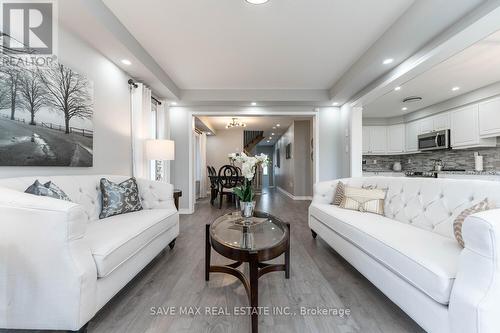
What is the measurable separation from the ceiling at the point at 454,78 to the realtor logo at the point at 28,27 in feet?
14.6

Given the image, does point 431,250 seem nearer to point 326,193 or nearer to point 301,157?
point 326,193

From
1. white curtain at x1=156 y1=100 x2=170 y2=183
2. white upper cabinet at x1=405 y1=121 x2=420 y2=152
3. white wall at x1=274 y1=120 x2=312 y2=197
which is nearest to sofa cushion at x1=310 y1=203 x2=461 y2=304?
white curtain at x1=156 y1=100 x2=170 y2=183

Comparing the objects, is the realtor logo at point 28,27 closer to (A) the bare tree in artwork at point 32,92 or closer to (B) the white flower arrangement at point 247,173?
(A) the bare tree in artwork at point 32,92

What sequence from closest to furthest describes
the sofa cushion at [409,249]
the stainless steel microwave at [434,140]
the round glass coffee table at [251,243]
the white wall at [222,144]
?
1. the sofa cushion at [409,249]
2. the round glass coffee table at [251,243]
3. the stainless steel microwave at [434,140]
4. the white wall at [222,144]

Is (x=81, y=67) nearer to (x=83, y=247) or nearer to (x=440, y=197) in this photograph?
(x=83, y=247)

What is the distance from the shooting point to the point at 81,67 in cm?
239

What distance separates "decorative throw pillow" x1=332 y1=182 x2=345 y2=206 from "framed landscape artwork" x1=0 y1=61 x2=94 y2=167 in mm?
2963

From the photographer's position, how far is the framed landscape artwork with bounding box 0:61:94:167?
1677 millimetres

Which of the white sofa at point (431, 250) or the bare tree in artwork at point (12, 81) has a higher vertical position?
the bare tree in artwork at point (12, 81)

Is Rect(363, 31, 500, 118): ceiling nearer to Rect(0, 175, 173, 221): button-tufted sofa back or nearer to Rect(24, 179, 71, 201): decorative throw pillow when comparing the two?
Rect(0, 175, 173, 221): button-tufted sofa back

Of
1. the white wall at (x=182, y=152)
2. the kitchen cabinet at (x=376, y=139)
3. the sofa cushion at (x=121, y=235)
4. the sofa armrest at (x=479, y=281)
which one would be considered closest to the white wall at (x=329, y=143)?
the kitchen cabinet at (x=376, y=139)

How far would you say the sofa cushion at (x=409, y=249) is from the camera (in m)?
1.13

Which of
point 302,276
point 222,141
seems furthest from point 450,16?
point 222,141

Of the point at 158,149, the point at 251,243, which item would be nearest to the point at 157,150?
the point at 158,149
